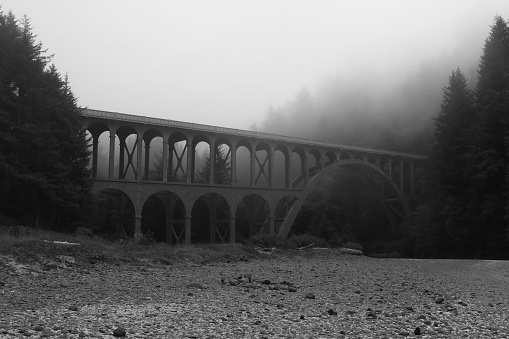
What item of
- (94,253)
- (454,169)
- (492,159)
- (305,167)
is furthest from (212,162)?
(94,253)

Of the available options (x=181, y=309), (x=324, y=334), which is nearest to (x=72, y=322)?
(x=181, y=309)

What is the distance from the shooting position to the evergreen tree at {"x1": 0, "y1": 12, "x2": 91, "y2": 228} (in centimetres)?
3123

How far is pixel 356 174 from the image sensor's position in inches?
3167

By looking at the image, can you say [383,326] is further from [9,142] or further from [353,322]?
[9,142]

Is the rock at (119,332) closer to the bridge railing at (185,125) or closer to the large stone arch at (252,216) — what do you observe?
the bridge railing at (185,125)

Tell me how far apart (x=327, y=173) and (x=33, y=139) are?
45646 mm

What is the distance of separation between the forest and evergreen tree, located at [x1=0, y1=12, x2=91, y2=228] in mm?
74

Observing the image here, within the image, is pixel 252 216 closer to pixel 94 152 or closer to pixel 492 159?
pixel 94 152

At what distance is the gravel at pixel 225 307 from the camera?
7.95 metres

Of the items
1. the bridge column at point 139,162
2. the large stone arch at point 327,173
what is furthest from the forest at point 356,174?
the bridge column at point 139,162

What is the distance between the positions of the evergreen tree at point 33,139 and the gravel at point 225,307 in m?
17.3

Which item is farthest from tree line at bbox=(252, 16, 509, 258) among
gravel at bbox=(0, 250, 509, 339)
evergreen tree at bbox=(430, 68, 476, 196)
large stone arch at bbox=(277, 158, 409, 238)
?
gravel at bbox=(0, 250, 509, 339)

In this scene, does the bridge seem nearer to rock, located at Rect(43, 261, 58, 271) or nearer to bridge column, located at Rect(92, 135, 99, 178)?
bridge column, located at Rect(92, 135, 99, 178)

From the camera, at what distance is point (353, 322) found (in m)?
9.13
